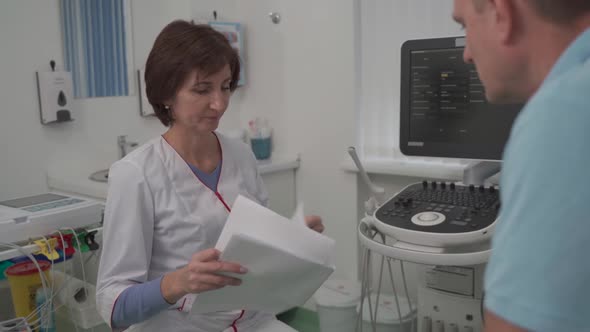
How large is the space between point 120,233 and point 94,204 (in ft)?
1.45

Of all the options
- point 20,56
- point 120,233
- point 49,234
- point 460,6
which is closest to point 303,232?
point 120,233

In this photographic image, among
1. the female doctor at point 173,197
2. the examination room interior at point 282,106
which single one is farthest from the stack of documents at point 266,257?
the examination room interior at point 282,106

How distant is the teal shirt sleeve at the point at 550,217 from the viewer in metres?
0.41

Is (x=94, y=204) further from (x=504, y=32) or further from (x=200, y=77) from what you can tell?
(x=504, y=32)

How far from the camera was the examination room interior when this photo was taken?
2.21 metres

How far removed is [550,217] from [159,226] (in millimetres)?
1094

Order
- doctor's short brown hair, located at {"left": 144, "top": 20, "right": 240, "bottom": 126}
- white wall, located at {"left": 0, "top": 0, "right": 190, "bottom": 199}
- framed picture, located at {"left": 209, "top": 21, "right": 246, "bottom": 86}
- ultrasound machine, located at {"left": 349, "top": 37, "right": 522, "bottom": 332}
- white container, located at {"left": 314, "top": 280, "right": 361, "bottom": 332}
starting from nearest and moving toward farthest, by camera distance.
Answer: doctor's short brown hair, located at {"left": 144, "top": 20, "right": 240, "bottom": 126} → ultrasound machine, located at {"left": 349, "top": 37, "right": 522, "bottom": 332} → white wall, located at {"left": 0, "top": 0, "right": 190, "bottom": 199} → white container, located at {"left": 314, "top": 280, "right": 361, "bottom": 332} → framed picture, located at {"left": 209, "top": 21, "right": 246, "bottom": 86}

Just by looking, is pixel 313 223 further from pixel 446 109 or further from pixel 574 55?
pixel 574 55

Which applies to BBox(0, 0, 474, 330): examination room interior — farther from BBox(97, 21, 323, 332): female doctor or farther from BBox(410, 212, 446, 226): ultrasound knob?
BBox(97, 21, 323, 332): female doctor

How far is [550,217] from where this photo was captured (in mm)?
414

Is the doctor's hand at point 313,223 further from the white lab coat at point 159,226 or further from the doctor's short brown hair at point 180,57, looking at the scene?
the doctor's short brown hair at point 180,57

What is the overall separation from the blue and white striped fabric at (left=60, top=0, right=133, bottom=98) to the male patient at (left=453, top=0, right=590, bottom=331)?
7.17 ft

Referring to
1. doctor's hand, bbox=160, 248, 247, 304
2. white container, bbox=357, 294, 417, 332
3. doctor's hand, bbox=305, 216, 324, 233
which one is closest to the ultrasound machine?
doctor's hand, bbox=305, 216, 324, 233

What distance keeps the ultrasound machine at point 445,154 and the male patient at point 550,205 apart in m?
1.10
